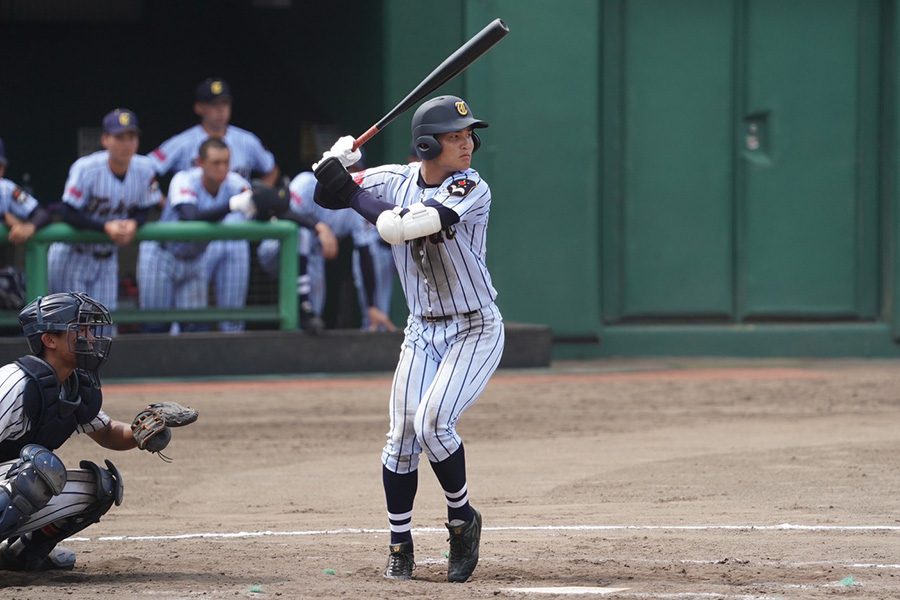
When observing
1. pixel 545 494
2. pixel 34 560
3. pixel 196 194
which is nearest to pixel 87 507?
pixel 34 560

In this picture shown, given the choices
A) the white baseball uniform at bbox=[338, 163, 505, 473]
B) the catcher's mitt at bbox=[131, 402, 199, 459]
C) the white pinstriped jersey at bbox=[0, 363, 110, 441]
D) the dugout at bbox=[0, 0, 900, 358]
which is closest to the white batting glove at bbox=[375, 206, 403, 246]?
the white baseball uniform at bbox=[338, 163, 505, 473]

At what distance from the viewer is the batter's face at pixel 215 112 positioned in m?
10.2

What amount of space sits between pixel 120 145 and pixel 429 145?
543 cm

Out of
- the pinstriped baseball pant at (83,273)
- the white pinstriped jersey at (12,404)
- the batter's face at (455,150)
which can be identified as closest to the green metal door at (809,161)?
the pinstriped baseball pant at (83,273)

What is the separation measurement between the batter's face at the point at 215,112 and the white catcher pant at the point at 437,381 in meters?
6.02

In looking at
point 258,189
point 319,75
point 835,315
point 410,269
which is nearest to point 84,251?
point 258,189

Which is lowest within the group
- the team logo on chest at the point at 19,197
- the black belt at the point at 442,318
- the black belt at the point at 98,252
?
the black belt at the point at 442,318

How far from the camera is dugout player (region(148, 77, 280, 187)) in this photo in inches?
403

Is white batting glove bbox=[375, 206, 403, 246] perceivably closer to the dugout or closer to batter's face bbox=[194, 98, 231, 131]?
batter's face bbox=[194, 98, 231, 131]

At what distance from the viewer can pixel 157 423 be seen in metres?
4.40

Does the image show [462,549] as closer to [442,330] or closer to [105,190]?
[442,330]

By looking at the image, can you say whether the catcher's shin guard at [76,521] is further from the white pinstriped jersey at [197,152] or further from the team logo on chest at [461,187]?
the white pinstriped jersey at [197,152]

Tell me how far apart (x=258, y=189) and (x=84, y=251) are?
1356 mm

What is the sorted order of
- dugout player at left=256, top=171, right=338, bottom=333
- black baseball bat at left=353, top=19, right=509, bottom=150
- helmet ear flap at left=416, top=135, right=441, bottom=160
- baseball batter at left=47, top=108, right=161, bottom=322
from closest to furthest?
helmet ear flap at left=416, top=135, right=441, bottom=160
black baseball bat at left=353, top=19, right=509, bottom=150
baseball batter at left=47, top=108, right=161, bottom=322
dugout player at left=256, top=171, right=338, bottom=333
